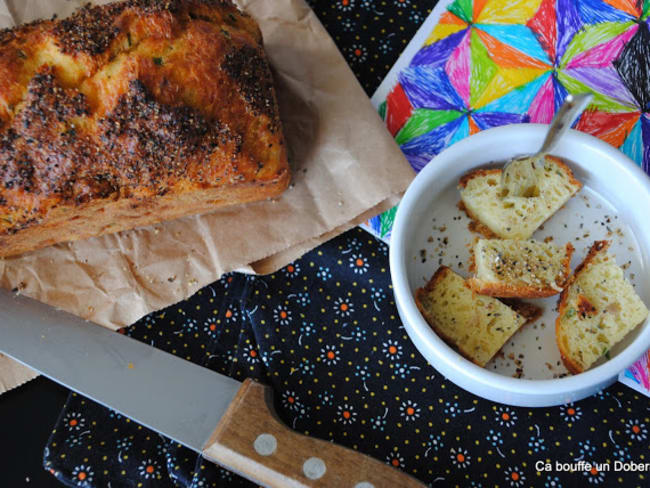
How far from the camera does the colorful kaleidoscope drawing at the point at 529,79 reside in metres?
2.06

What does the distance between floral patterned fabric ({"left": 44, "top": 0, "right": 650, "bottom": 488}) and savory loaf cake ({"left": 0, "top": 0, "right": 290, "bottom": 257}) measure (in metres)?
0.45

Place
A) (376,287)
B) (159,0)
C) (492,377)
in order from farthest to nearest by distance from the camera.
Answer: (376,287), (159,0), (492,377)

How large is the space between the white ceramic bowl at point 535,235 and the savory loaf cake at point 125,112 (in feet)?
1.68

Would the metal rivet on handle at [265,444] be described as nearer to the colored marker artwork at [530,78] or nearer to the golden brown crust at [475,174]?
the colored marker artwork at [530,78]

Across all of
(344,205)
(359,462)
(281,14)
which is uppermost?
(281,14)

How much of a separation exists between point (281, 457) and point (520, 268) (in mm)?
888

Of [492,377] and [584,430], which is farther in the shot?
[584,430]

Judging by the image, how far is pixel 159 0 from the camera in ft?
5.85

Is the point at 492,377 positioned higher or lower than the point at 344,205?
lower

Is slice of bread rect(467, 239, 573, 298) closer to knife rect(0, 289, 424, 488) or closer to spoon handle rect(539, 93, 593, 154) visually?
spoon handle rect(539, 93, 593, 154)

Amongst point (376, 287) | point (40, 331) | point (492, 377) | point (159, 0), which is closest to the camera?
point (492, 377)

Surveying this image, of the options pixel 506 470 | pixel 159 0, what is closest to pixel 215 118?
pixel 159 0

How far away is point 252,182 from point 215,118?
220 millimetres

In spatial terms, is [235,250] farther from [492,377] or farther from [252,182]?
[492,377]
